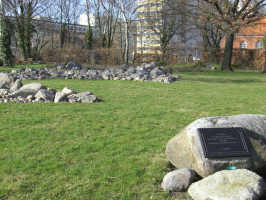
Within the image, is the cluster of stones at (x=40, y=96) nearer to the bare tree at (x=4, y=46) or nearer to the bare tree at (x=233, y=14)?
the bare tree at (x=4, y=46)

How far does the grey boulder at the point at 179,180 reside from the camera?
345 centimetres

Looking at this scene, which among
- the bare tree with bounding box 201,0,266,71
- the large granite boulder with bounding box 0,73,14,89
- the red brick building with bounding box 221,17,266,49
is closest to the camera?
the large granite boulder with bounding box 0,73,14,89

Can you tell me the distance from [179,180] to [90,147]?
6.32 feet

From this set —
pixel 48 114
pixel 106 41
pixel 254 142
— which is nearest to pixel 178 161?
pixel 254 142

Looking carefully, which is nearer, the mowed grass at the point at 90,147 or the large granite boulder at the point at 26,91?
the mowed grass at the point at 90,147

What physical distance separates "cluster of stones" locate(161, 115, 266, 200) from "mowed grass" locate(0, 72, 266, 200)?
0.70 ft

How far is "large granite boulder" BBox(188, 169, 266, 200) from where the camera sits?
296 centimetres

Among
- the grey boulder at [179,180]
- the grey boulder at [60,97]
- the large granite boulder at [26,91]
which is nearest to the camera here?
the grey boulder at [179,180]

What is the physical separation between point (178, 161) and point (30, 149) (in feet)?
8.26

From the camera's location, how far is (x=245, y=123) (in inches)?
159

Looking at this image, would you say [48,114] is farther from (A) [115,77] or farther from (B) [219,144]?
(A) [115,77]

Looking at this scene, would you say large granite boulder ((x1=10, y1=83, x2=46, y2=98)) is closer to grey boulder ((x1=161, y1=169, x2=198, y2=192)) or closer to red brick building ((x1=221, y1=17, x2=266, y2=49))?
grey boulder ((x1=161, y1=169, x2=198, y2=192))

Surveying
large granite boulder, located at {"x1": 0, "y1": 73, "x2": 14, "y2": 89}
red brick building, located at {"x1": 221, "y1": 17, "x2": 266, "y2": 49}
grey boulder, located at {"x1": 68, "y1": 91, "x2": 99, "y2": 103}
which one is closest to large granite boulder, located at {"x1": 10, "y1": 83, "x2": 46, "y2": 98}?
grey boulder, located at {"x1": 68, "y1": 91, "x2": 99, "y2": 103}

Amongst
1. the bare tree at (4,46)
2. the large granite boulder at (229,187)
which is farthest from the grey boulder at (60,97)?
the bare tree at (4,46)
